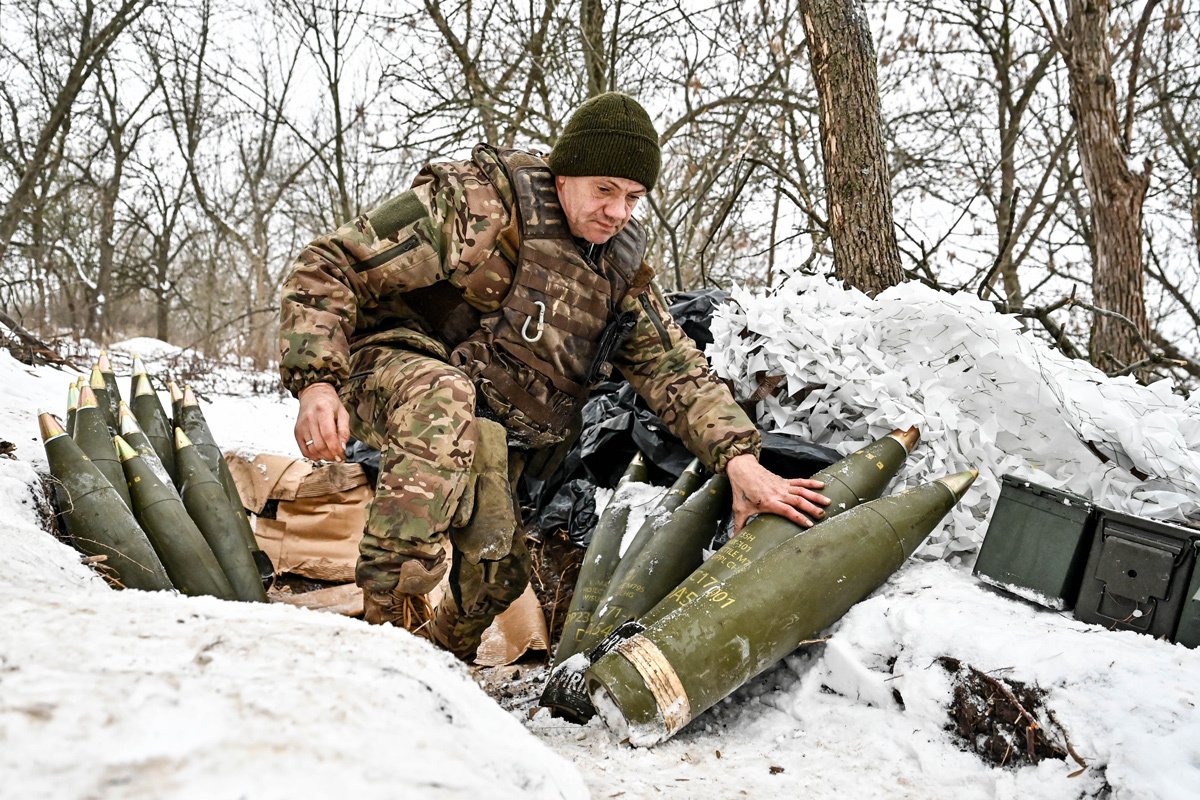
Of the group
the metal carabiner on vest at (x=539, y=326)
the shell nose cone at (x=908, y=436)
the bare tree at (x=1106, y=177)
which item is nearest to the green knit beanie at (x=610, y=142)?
the metal carabiner on vest at (x=539, y=326)

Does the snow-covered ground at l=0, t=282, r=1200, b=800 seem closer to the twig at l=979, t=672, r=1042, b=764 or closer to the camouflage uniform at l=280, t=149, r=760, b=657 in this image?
the twig at l=979, t=672, r=1042, b=764

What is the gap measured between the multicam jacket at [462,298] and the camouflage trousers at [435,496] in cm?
17

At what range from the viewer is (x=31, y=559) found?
1.77 m

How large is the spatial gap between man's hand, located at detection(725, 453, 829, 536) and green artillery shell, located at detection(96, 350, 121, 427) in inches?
90.1

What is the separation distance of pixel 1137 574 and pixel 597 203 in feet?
5.85

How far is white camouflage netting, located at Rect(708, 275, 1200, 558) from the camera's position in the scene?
2551 millimetres

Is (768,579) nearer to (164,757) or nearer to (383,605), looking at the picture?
(383,605)

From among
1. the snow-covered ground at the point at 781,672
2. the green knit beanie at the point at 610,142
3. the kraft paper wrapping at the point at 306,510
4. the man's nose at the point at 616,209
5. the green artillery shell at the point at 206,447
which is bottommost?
the kraft paper wrapping at the point at 306,510

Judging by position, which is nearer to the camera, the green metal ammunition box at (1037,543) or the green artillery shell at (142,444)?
the green metal ammunition box at (1037,543)

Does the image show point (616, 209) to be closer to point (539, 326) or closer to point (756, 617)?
point (539, 326)

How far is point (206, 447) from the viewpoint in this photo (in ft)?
10.6

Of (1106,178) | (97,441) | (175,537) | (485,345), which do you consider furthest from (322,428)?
(1106,178)

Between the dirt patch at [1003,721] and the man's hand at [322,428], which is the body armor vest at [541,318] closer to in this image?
the man's hand at [322,428]

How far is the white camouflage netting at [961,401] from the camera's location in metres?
2.55
